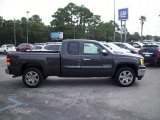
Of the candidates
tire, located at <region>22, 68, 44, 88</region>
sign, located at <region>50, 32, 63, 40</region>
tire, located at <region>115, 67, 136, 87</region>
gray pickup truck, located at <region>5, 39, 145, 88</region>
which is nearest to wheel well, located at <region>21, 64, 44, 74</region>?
gray pickup truck, located at <region>5, 39, 145, 88</region>

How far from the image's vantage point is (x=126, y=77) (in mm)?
10492

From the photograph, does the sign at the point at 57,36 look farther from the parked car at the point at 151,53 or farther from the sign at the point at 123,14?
the parked car at the point at 151,53

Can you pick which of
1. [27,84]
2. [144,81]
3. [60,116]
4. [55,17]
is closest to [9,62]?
[27,84]

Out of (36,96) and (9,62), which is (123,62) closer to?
(36,96)

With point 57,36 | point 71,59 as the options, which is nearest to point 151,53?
point 71,59

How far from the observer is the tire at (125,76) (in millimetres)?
10430

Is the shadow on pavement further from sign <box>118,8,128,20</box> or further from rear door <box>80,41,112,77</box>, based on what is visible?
sign <box>118,8,128,20</box>

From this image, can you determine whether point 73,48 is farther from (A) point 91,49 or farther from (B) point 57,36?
(B) point 57,36

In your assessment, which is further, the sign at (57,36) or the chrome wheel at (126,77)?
the sign at (57,36)

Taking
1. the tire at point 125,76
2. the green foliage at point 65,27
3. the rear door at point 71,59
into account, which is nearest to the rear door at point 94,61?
the rear door at point 71,59

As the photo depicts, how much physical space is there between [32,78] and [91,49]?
8.04 feet

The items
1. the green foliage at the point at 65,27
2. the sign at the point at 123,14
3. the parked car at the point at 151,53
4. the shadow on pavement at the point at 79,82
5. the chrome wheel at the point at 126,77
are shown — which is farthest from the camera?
the green foliage at the point at 65,27

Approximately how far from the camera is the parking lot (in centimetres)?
661

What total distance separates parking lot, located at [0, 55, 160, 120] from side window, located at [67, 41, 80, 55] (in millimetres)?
1281
